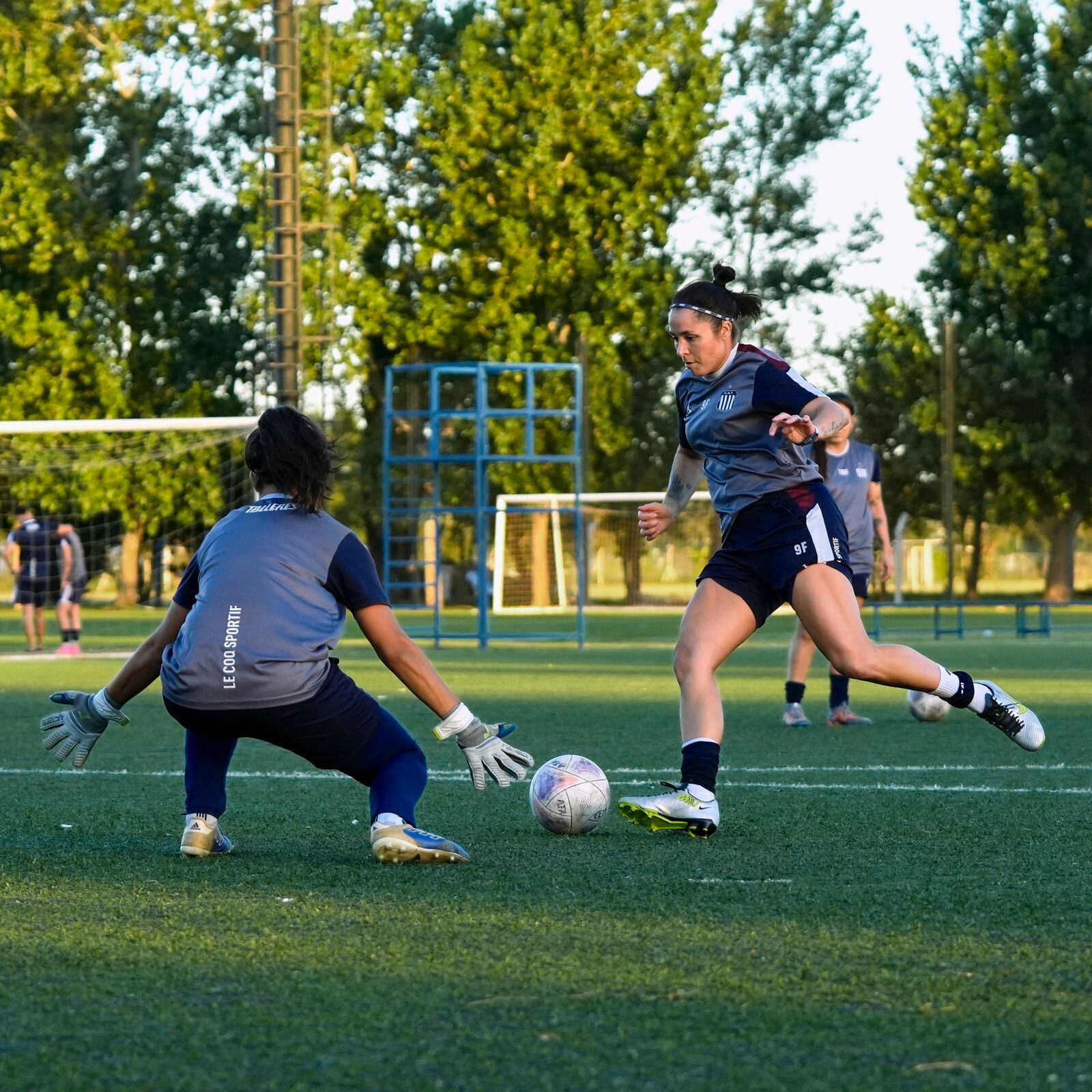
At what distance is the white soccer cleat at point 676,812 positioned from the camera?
594 centimetres

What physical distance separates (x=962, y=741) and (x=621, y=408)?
3647cm

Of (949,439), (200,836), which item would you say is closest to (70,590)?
(200,836)

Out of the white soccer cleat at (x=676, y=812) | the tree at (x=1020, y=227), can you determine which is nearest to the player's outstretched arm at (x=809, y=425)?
the white soccer cleat at (x=676, y=812)

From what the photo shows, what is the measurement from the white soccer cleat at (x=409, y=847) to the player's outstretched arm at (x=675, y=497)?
165 cm

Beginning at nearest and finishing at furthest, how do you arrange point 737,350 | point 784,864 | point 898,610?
point 784,864 → point 737,350 → point 898,610

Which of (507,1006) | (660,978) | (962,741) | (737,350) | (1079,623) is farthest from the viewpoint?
(1079,623)

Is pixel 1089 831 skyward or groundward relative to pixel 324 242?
groundward

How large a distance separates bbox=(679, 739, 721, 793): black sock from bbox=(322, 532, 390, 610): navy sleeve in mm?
1282

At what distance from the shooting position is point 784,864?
534 cm

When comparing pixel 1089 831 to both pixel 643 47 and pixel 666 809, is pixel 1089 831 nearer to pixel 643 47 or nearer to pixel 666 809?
pixel 666 809

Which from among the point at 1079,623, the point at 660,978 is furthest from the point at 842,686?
the point at 1079,623

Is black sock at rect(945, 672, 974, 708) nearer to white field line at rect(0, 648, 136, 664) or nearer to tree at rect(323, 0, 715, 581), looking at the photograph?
white field line at rect(0, 648, 136, 664)

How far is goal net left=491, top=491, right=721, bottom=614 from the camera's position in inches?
1572

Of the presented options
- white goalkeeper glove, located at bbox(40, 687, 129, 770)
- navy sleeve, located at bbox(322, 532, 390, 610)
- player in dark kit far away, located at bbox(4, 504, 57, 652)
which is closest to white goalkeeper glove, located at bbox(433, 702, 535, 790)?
navy sleeve, located at bbox(322, 532, 390, 610)
